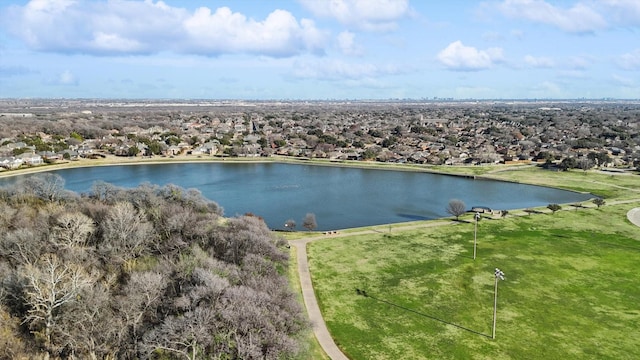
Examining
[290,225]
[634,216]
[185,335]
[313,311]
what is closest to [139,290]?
[185,335]

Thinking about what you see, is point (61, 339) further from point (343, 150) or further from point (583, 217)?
point (343, 150)

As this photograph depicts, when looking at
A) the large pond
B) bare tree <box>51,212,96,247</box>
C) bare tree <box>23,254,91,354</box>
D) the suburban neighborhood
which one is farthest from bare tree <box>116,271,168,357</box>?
the suburban neighborhood

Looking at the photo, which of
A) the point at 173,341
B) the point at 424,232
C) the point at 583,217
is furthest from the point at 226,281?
the point at 583,217

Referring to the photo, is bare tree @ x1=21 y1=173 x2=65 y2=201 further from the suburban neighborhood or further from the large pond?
the suburban neighborhood

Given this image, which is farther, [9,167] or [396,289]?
[9,167]

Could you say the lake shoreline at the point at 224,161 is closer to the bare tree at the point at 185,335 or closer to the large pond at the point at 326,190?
the large pond at the point at 326,190
